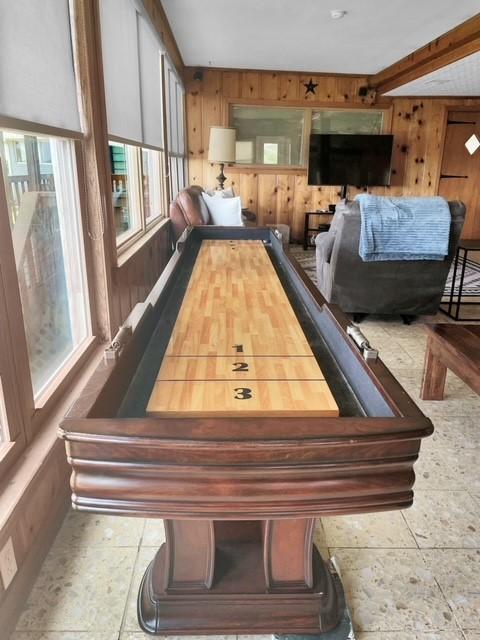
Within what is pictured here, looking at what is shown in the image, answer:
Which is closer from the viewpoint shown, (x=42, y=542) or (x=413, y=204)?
(x=42, y=542)

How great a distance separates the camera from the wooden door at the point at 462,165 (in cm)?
754

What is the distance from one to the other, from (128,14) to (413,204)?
2424 millimetres

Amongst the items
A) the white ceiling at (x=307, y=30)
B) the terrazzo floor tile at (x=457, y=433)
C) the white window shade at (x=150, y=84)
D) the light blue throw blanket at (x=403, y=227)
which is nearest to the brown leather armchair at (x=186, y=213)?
the white window shade at (x=150, y=84)

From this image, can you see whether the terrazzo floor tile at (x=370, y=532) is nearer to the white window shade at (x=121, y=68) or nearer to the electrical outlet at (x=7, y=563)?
the electrical outlet at (x=7, y=563)

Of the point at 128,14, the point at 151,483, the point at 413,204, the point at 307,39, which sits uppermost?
the point at 307,39

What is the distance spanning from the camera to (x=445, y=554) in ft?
5.66

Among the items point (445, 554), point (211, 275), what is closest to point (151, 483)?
point (445, 554)

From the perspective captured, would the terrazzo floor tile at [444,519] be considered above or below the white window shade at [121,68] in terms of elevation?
below

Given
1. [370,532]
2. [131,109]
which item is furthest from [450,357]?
[131,109]

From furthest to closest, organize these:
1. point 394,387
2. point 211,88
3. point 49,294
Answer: point 211,88 < point 49,294 < point 394,387

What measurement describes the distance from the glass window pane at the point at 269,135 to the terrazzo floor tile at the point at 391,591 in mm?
6541

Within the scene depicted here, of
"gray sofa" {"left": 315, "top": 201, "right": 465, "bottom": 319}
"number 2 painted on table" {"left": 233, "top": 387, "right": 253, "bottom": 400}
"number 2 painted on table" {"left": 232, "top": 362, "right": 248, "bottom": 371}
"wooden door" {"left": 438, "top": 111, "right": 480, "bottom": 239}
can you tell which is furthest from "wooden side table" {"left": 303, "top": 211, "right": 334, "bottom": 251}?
"number 2 painted on table" {"left": 233, "top": 387, "right": 253, "bottom": 400}

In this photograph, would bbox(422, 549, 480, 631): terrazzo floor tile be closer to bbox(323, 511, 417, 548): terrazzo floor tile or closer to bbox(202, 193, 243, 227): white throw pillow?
bbox(323, 511, 417, 548): terrazzo floor tile

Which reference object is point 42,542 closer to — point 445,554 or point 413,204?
A: point 445,554
